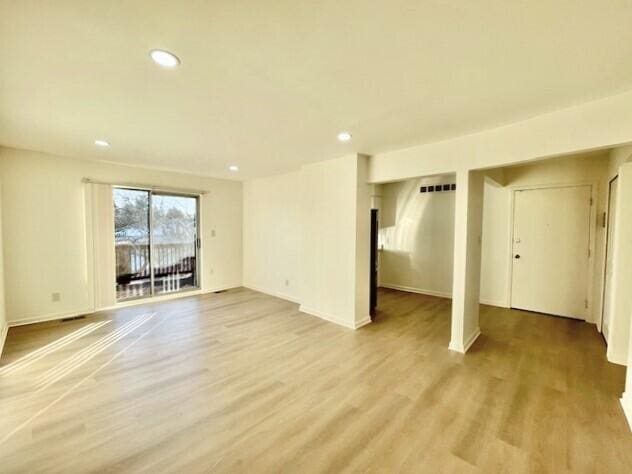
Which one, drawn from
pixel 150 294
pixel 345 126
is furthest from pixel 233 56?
pixel 150 294

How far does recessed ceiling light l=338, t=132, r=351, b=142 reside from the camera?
2832 mm

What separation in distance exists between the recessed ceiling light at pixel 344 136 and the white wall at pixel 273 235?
2.03 metres

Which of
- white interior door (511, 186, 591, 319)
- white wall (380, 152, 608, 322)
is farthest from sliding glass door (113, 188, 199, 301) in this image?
white interior door (511, 186, 591, 319)

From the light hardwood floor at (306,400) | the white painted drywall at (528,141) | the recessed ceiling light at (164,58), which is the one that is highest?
the recessed ceiling light at (164,58)

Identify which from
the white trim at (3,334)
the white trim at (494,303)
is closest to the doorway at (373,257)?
the white trim at (494,303)

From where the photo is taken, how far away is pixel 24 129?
282 centimetres

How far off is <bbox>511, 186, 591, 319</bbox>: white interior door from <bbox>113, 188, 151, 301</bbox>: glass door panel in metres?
6.38

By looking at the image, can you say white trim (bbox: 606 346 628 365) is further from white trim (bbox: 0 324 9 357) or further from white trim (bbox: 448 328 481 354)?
white trim (bbox: 0 324 9 357)

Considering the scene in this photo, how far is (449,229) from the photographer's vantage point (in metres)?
5.22

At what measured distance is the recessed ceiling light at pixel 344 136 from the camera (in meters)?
2.83

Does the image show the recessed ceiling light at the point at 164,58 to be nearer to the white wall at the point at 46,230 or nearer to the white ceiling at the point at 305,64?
the white ceiling at the point at 305,64

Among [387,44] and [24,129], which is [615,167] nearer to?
[387,44]

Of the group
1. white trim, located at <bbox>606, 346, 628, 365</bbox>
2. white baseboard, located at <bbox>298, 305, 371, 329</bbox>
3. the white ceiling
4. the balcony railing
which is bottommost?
white baseboard, located at <bbox>298, 305, 371, 329</bbox>

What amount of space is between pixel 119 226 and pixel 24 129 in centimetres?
198
